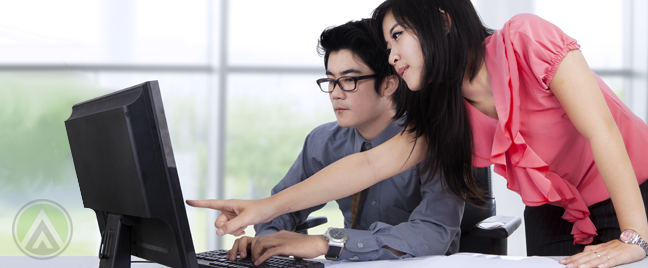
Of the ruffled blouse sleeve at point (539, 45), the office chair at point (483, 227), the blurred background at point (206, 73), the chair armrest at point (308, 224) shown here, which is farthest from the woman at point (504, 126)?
the blurred background at point (206, 73)

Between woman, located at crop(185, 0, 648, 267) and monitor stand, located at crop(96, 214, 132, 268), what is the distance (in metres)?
0.20

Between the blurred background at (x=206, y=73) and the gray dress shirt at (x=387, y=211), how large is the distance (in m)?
1.82

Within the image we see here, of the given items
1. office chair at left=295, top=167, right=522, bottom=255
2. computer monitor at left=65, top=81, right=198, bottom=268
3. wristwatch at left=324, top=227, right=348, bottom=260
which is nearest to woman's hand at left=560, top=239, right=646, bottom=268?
wristwatch at left=324, top=227, right=348, bottom=260

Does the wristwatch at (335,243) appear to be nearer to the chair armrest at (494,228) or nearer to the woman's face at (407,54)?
the woman's face at (407,54)

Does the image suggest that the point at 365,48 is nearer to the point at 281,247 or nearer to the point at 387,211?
the point at 387,211

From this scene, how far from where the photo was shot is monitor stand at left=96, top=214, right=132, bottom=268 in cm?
71

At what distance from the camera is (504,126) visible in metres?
0.94

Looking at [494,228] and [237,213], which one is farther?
[494,228]

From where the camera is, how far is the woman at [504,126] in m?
0.87

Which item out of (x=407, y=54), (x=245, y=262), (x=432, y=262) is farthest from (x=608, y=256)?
(x=245, y=262)

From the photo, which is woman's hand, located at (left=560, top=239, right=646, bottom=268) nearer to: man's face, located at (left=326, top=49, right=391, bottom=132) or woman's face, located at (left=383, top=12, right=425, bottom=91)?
woman's face, located at (left=383, top=12, right=425, bottom=91)

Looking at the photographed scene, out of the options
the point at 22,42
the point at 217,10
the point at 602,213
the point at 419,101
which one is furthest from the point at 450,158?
the point at 22,42

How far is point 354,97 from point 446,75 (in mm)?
463

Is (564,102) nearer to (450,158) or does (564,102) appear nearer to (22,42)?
Result: (450,158)
